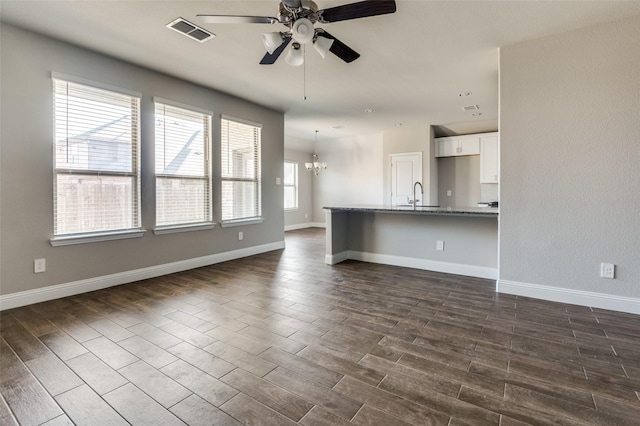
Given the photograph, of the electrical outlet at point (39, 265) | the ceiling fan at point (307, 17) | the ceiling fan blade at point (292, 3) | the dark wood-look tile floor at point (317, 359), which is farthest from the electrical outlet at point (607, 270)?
the electrical outlet at point (39, 265)

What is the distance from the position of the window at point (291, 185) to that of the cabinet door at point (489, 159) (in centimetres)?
509

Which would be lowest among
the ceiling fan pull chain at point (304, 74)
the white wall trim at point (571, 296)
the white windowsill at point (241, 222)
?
the white wall trim at point (571, 296)

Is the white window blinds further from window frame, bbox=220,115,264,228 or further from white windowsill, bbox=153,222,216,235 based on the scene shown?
window frame, bbox=220,115,264,228

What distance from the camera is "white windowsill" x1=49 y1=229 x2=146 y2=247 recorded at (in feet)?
10.5

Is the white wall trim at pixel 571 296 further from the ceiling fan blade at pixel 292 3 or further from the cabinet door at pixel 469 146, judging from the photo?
the cabinet door at pixel 469 146

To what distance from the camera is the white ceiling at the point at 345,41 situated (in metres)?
2.65

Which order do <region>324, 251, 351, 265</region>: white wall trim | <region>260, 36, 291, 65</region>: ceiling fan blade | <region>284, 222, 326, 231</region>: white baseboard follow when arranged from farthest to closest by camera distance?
1. <region>284, 222, 326, 231</region>: white baseboard
2. <region>324, 251, 351, 265</region>: white wall trim
3. <region>260, 36, 291, 65</region>: ceiling fan blade

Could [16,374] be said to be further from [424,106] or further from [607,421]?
[424,106]

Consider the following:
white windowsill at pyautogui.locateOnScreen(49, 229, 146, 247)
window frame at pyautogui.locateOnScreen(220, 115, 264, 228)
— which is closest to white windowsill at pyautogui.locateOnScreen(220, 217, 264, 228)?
window frame at pyautogui.locateOnScreen(220, 115, 264, 228)

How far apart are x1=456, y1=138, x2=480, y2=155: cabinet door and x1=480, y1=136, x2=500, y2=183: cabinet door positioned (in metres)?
0.10

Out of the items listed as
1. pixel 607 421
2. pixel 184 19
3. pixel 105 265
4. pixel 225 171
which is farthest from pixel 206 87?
pixel 607 421

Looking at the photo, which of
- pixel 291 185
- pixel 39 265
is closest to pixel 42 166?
pixel 39 265

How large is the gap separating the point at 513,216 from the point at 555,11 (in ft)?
6.19

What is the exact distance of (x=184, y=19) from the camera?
110 inches
